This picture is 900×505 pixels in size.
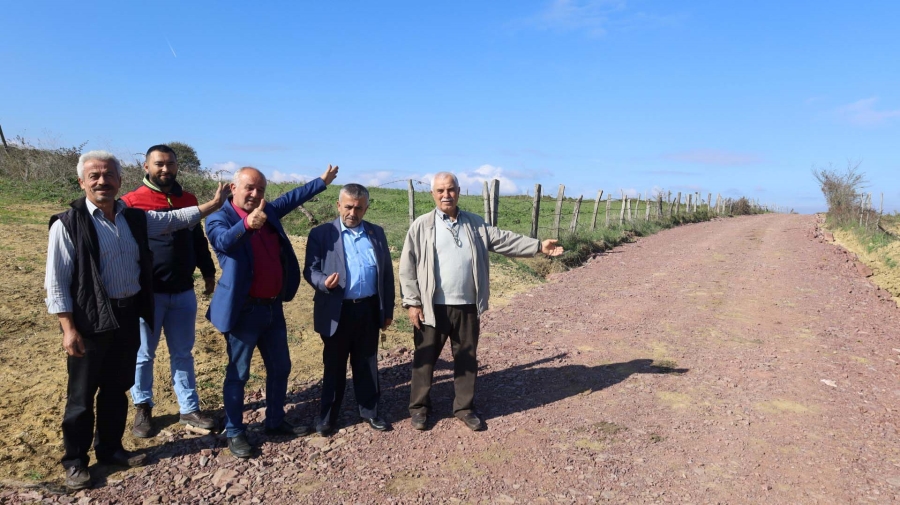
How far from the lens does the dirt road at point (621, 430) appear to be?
10.6 feet

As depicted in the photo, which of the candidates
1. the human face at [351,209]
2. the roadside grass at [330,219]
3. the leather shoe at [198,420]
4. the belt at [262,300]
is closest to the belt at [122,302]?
the belt at [262,300]

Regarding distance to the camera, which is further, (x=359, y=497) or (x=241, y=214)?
(x=241, y=214)

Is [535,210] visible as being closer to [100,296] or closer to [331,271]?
[331,271]

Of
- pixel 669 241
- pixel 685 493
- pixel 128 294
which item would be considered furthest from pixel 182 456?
pixel 669 241

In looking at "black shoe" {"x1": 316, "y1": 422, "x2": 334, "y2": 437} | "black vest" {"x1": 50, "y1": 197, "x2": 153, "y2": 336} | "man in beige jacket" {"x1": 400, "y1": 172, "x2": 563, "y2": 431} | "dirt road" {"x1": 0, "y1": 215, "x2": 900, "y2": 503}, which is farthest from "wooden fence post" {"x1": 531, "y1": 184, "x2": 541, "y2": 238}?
"black vest" {"x1": 50, "y1": 197, "x2": 153, "y2": 336}

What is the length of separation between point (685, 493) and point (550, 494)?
2.45 feet

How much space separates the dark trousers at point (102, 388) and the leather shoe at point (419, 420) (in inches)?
71.4

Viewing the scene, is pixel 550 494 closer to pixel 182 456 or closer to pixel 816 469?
pixel 816 469

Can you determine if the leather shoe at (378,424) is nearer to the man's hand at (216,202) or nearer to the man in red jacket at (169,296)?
the man in red jacket at (169,296)

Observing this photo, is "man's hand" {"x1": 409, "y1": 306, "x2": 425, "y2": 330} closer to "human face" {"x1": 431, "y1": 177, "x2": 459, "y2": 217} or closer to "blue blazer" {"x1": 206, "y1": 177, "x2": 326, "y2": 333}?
"human face" {"x1": 431, "y1": 177, "x2": 459, "y2": 217}

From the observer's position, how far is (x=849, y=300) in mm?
8367

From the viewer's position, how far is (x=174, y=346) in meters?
3.91

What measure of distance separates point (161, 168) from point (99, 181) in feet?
2.05

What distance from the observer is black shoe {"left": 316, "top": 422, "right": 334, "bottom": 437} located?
3913 millimetres
